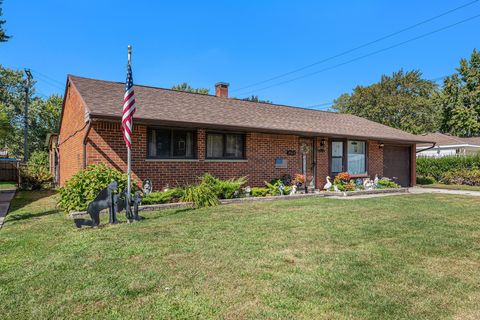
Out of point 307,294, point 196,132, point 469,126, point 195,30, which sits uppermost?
point 195,30

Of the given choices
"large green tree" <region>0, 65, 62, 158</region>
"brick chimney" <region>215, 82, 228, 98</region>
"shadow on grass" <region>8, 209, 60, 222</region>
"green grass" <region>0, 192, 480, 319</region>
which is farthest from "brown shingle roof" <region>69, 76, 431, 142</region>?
"large green tree" <region>0, 65, 62, 158</region>

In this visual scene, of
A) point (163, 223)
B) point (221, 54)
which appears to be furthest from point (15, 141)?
point (163, 223)

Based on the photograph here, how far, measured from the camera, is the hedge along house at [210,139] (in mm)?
9703

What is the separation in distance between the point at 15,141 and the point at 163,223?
136 feet

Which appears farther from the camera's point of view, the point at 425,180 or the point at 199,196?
the point at 425,180

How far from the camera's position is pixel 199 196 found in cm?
920

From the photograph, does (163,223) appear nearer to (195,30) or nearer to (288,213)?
(288,213)

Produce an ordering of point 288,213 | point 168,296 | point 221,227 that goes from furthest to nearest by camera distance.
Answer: point 288,213, point 221,227, point 168,296

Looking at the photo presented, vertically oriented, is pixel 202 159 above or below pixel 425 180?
above

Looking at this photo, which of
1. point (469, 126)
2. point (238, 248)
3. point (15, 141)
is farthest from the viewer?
point (15, 141)

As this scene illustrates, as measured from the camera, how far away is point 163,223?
6.86 metres

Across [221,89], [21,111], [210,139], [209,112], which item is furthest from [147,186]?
[21,111]

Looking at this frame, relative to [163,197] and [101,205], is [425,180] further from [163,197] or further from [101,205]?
[101,205]

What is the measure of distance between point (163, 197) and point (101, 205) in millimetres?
2590
